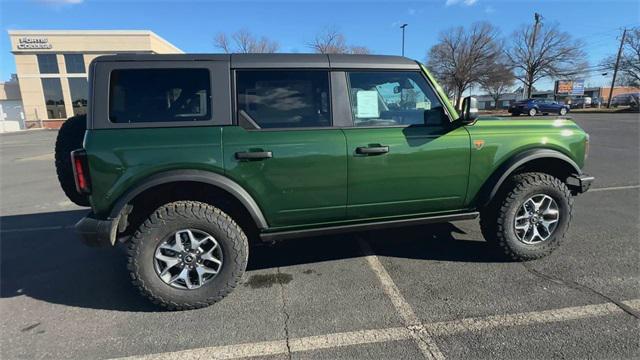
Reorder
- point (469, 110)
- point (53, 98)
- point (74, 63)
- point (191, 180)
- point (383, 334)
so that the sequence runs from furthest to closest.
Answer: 1. point (53, 98)
2. point (74, 63)
3. point (469, 110)
4. point (191, 180)
5. point (383, 334)

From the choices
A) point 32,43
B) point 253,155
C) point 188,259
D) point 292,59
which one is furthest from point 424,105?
point 32,43

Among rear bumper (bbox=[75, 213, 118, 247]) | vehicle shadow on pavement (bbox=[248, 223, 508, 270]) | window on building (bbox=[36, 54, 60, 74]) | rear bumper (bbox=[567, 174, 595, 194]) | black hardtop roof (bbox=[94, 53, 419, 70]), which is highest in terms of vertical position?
window on building (bbox=[36, 54, 60, 74])

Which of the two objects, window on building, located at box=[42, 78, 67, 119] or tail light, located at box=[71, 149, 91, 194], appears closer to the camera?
tail light, located at box=[71, 149, 91, 194]

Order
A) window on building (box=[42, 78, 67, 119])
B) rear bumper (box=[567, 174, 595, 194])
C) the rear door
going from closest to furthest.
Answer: the rear door < rear bumper (box=[567, 174, 595, 194]) < window on building (box=[42, 78, 67, 119])

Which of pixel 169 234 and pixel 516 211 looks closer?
pixel 169 234

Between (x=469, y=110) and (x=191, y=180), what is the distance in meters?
2.40

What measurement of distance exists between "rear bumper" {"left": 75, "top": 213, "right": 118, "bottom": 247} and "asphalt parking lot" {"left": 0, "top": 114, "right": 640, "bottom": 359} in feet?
2.02

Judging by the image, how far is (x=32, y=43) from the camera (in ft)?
124

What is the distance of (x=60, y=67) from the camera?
38406 mm

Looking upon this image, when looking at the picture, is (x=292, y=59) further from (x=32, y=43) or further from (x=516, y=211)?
(x=32, y=43)

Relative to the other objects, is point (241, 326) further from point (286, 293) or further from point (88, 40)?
point (88, 40)

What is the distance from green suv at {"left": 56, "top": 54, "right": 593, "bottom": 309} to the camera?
9.04ft

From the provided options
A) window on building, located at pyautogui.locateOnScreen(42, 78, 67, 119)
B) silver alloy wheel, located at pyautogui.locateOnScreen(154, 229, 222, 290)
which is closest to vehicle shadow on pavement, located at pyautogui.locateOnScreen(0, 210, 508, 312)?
silver alloy wheel, located at pyautogui.locateOnScreen(154, 229, 222, 290)

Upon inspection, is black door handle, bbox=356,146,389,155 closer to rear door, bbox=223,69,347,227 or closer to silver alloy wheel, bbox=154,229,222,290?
rear door, bbox=223,69,347,227
